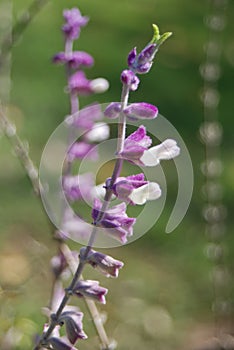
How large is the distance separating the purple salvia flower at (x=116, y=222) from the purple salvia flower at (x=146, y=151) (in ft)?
0.26

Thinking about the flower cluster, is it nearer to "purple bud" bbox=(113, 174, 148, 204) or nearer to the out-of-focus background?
"purple bud" bbox=(113, 174, 148, 204)

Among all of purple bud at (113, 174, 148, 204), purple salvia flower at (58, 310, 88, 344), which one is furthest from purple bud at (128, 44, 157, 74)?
purple salvia flower at (58, 310, 88, 344)

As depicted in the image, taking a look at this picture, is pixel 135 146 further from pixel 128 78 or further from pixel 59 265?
pixel 59 265

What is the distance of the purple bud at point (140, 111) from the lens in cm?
93

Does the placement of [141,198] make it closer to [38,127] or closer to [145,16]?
[38,127]

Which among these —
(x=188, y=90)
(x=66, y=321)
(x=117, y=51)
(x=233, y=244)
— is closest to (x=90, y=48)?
(x=117, y=51)

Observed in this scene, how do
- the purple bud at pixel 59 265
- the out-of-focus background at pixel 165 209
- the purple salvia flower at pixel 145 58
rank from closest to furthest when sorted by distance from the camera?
the purple salvia flower at pixel 145 58 → the purple bud at pixel 59 265 → the out-of-focus background at pixel 165 209

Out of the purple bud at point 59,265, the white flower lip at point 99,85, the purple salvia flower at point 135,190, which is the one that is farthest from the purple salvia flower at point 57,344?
the white flower lip at point 99,85

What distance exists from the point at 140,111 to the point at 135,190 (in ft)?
0.33

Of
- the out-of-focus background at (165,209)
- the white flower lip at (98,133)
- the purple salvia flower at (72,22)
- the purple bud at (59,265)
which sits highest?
the purple salvia flower at (72,22)

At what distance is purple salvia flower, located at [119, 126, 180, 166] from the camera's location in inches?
36.5

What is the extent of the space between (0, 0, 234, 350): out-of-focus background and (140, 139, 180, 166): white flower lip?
0.44 metres

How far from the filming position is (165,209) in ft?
12.5

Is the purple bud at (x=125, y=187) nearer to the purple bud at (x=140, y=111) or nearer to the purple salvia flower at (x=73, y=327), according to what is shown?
the purple bud at (x=140, y=111)
